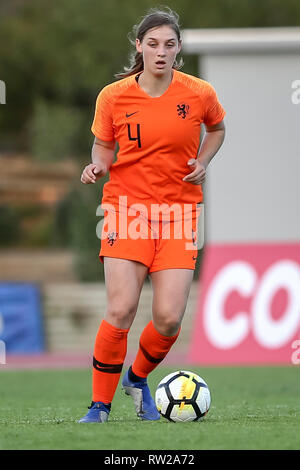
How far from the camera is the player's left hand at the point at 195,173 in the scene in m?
5.87

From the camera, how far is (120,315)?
5730 mm

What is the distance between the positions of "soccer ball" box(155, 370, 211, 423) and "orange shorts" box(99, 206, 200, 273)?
70cm

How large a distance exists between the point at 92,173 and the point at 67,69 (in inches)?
925

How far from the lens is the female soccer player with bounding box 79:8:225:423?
5.80 m

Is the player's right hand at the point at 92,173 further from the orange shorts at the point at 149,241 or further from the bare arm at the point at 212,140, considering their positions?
the bare arm at the point at 212,140

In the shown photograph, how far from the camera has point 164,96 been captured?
19.7 ft

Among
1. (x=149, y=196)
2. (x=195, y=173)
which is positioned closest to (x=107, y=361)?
(x=149, y=196)

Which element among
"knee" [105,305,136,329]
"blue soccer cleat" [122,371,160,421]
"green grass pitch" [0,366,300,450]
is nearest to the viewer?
"green grass pitch" [0,366,300,450]

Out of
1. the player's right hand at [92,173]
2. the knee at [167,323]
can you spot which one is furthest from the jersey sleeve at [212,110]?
the knee at [167,323]

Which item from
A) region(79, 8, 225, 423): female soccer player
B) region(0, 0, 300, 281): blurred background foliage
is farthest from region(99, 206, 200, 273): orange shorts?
region(0, 0, 300, 281): blurred background foliage

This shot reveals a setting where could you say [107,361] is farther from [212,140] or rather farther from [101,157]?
[212,140]

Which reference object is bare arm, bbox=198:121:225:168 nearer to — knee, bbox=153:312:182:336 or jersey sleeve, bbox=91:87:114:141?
jersey sleeve, bbox=91:87:114:141

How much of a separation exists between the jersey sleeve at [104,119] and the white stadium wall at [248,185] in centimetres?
707
